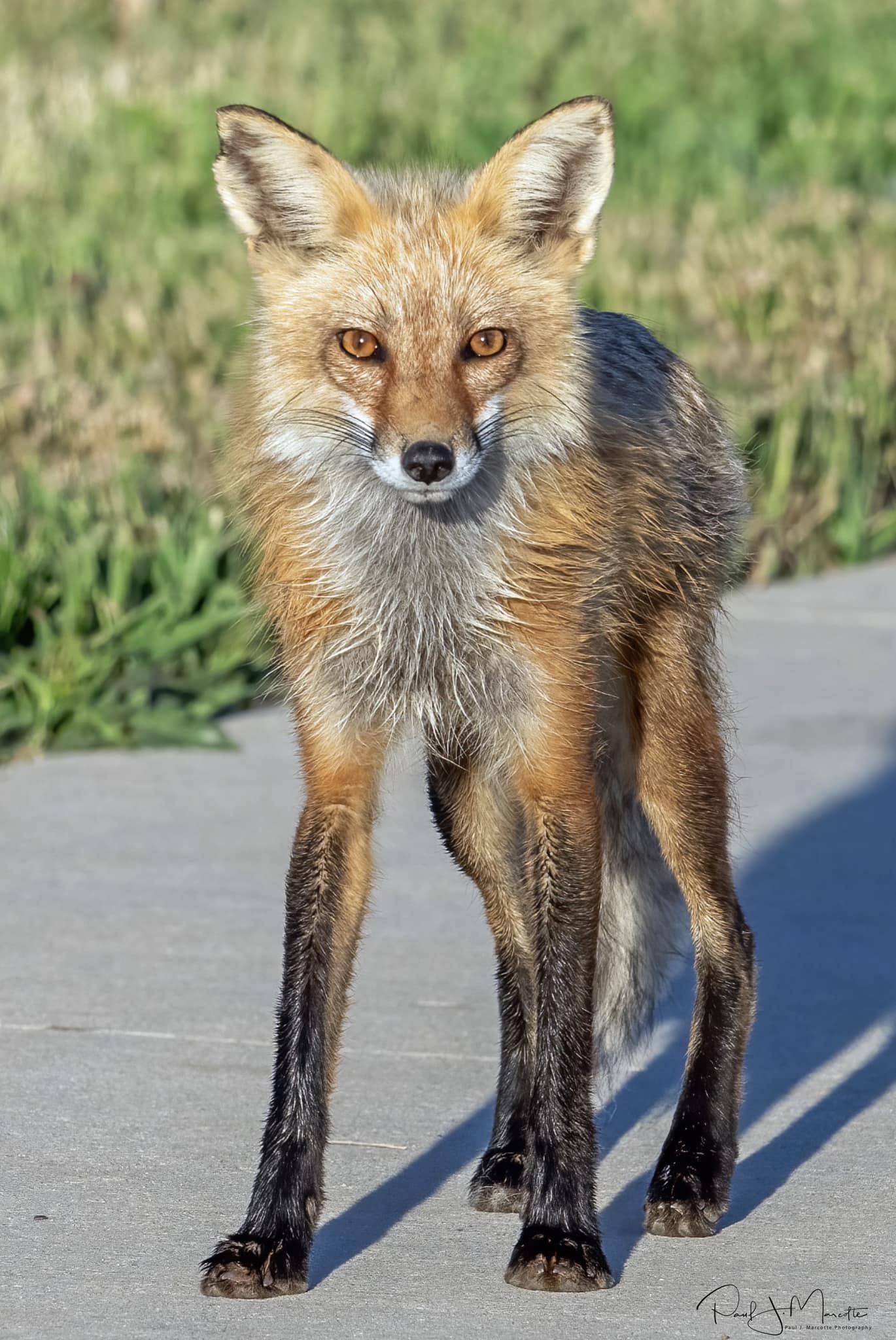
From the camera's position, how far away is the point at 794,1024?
4.90m

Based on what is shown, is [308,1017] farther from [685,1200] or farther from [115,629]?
[115,629]

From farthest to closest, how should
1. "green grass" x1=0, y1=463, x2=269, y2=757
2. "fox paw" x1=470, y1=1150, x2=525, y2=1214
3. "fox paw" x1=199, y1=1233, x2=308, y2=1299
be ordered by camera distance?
"green grass" x1=0, y1=463, x2=269, y2=757 → "fox paw" x1=470, y1=1150, x2=525, y2=1214 → "fox paw" x1=199, y1=1233, x2=308, y2=1299

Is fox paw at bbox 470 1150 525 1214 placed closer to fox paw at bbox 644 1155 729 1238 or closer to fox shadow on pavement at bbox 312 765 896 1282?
fox shadow on pavement at bbox 312 765 896 1282

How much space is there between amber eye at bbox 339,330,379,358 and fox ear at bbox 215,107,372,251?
0.23 meters

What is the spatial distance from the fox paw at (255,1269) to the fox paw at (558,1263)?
37 cm

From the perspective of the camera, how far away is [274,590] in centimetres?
398

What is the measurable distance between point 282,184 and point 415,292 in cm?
37

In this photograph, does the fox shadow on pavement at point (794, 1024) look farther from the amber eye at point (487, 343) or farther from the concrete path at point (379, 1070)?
the amber eye at point (487, 343)

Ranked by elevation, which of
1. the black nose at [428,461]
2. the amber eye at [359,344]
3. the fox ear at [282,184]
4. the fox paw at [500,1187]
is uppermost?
the fox ear at [282,184]

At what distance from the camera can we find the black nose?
346 cm

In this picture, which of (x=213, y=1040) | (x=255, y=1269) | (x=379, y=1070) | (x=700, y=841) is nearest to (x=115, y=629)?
(x=213, y=1040)

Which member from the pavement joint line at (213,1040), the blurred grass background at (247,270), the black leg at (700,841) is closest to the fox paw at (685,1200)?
the black leg at (700,841)

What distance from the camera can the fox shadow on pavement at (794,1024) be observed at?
12.9 ft

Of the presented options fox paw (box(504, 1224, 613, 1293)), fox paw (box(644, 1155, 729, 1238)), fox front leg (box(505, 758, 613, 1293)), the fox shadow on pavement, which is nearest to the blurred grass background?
fox front leg (box(505, 758, 613, 1293))
